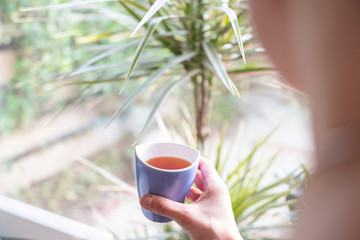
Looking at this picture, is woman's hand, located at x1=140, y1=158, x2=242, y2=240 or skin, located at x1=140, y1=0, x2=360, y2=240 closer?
skin, located at x1=140, y1=0, x2=360, y2=240

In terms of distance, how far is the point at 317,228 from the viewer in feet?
1.20

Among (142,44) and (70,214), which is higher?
(142,44)

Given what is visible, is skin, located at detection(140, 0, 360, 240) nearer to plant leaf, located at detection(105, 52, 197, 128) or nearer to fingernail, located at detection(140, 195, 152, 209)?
fingernail, located at detection(140, 195, 152, 209)

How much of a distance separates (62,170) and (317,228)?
210 cm

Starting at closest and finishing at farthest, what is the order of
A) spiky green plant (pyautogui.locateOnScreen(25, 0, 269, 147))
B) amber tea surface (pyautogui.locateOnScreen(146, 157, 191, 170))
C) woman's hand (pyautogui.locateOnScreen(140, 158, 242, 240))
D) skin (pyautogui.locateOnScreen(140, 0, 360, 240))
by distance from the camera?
skin (pyautogui.locateOnScreen(140, 0, 360, 240)), woman's hand (pyautogui.locateOnScreen(140, 158, 242, 240)), amber tea surface (pyautogui.locateOnScreen(146, 157, 191, 170)), spiky green plant (pyautogui.locateOnScreen(25, 0, 269, 147))

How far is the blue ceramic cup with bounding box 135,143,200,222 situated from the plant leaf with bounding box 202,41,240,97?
138mm

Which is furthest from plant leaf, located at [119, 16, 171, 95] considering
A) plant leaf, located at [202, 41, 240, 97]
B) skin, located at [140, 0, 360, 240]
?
skin, located at [140, 0, 360, 240]

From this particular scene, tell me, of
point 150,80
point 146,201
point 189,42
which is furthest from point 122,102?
point 146,201

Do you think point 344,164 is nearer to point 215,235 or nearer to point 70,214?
point 215,235

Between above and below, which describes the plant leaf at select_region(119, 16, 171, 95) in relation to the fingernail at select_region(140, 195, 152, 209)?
above

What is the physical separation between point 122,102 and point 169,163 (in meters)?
1.19

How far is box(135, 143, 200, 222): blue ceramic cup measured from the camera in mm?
583

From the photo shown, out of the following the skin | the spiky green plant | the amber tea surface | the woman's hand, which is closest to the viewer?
the skin

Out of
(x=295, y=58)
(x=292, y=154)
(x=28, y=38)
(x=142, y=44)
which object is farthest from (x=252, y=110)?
(x=295, y=58)
